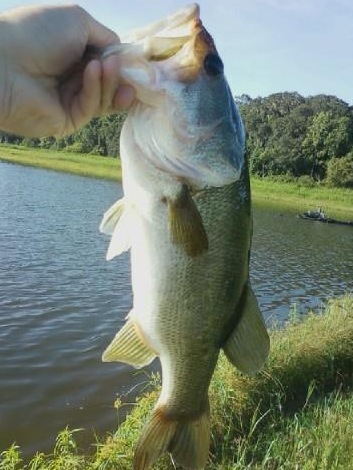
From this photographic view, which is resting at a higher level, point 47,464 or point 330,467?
point 330,467

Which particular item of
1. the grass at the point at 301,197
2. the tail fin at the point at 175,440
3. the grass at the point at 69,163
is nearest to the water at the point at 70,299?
the tail fin at the point at 175,440

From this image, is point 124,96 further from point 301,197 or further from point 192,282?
point 301,197

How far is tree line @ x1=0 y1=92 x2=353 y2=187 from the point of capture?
214 feet

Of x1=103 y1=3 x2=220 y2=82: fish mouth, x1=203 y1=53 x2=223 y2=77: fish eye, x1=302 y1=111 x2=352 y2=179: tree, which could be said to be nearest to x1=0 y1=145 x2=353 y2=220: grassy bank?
x1=302 y1=111 x2=352 y2=179: tree

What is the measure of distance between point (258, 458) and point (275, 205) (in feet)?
140

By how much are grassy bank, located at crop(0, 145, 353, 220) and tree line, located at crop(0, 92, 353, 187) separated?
12.2 feet

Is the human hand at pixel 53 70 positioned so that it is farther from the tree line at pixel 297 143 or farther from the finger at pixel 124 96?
the tree line at pixel 297 143

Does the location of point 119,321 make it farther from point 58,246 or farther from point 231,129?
point 231,129

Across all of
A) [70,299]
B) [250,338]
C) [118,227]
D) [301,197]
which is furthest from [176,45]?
[301,197]

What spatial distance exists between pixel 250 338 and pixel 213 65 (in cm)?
124

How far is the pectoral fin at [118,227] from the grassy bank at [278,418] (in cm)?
354

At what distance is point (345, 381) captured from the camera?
27.5 ft

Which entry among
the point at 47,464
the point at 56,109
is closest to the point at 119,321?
the point at 47,464

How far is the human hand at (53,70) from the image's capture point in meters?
2.26
